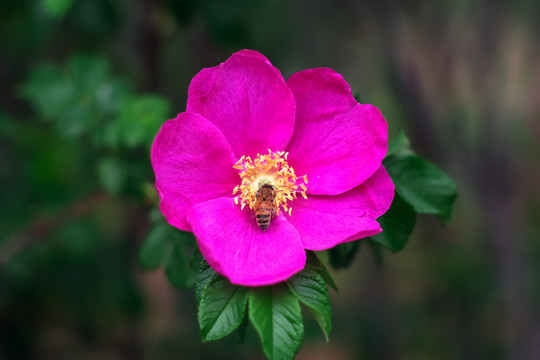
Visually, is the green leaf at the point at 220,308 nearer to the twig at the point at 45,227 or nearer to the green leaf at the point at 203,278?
the green leaf at the point at 203,278

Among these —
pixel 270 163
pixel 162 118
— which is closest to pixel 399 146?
pixel 270 163

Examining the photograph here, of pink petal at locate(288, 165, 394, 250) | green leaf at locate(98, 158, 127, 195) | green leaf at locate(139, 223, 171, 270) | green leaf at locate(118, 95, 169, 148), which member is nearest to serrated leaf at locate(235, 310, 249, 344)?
pink petal at locate(288, 165, 394, 250)

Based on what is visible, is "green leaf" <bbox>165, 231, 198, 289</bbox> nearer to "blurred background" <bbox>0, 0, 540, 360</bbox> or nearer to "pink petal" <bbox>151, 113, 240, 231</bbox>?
"pink petal" <bbox>151, 113, 240, 231</bbox>

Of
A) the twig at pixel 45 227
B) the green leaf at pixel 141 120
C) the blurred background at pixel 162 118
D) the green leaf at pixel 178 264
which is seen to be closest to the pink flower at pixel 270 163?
the green leaf at pixel 178 264

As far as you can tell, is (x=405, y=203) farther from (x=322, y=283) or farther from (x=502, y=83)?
(x=502, y=83)

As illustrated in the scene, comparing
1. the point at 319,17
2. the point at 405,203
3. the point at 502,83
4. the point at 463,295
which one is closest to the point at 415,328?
the point at 463,295
